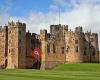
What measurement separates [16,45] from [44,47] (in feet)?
20.6

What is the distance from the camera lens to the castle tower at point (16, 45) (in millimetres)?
81688

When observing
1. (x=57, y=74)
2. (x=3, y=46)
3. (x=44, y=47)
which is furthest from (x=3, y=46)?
(x=57, y=74)

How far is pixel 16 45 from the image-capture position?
81875mm

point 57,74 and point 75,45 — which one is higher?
point 75,45

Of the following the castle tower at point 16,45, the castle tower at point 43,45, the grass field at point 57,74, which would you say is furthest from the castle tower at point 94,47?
the grass field at point 57,74

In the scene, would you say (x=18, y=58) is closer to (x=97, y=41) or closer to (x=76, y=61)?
(x=76, y=61)

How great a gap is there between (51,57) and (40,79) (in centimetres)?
4792

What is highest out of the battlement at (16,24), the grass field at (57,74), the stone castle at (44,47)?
the battlement at (16,24)

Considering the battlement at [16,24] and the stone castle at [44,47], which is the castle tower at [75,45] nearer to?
the stone castle at [44,47]

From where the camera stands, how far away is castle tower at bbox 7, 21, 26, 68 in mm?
81688

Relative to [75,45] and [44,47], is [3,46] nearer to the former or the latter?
[44,47]

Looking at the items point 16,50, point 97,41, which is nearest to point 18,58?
point 16,50

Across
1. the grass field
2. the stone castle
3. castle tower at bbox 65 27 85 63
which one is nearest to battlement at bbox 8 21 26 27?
the stone castle

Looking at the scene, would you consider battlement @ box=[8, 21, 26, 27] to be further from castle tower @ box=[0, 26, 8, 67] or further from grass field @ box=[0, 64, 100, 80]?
grass field @ box=[0, 64, 100, 80]
